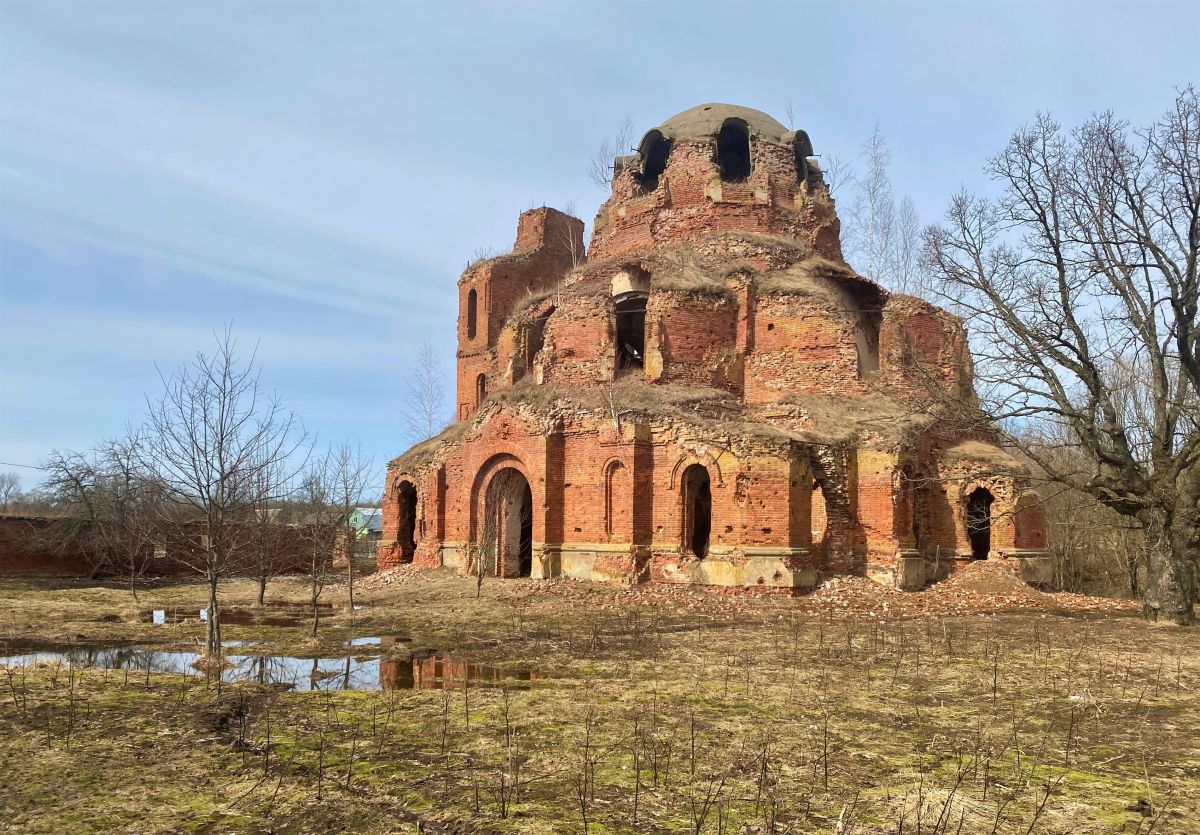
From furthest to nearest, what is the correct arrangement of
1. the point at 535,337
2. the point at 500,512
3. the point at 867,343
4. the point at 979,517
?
1. the point at 535,337
2. the point at 867,343
3. the point at 979,517
4. the point at 500,512

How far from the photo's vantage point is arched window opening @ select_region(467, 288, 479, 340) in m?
34.4

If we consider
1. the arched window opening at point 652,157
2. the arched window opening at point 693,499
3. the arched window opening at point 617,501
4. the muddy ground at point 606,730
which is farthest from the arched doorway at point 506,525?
the arched window opening at point 652,157

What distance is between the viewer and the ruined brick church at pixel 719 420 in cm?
1919

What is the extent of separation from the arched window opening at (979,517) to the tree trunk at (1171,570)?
636 cm

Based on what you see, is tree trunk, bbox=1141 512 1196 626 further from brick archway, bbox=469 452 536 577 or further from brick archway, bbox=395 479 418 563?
brick archway, bbox=395 479 418 563

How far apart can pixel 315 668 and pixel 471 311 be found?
25740 mm

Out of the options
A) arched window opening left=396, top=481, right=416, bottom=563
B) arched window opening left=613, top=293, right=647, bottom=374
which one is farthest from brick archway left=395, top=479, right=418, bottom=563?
arched window opening left=613, top=293, right=647, bottom=374

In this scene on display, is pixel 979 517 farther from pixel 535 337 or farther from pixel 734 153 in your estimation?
pixel 734 153

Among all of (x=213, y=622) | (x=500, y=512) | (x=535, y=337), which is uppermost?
(x=535, y=337)

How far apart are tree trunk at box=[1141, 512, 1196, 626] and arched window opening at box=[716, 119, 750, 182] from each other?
1834 cm

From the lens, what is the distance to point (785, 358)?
23141mm

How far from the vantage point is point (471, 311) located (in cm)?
3475

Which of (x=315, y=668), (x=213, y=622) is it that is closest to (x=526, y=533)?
(x=315, y=668)

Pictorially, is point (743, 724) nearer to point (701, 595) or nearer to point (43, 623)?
point (701, 595)
